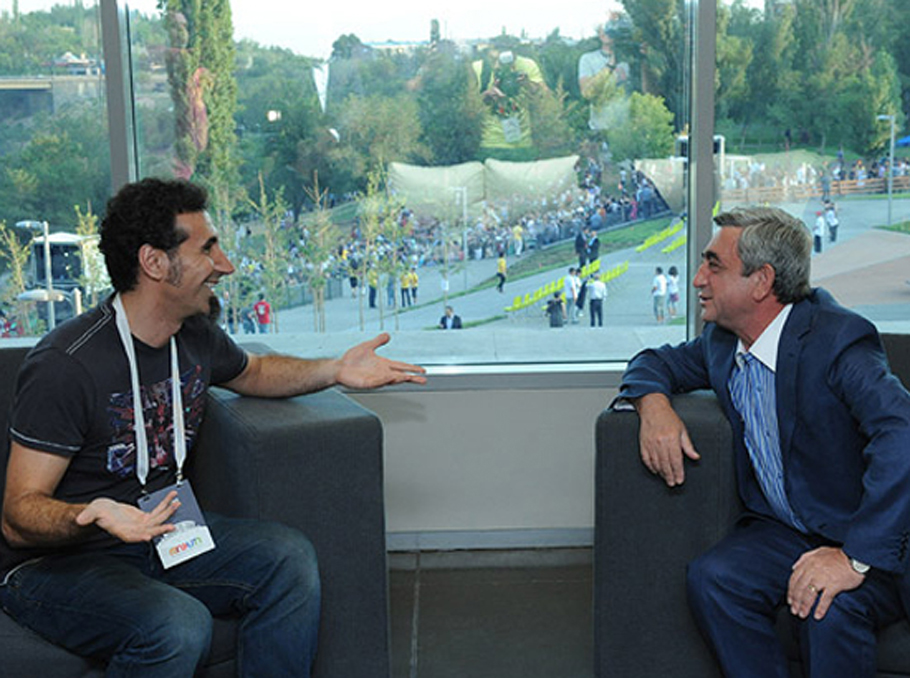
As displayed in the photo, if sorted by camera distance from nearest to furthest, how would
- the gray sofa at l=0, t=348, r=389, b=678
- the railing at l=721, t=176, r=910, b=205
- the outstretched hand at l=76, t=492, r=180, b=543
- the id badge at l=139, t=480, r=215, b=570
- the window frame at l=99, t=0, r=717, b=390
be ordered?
the outstretched hand at l=76, t=492, r=180, b=543
the id badge at l=139, t=480, r=215, b=570
the gray sofa at l=0, t=348, r=389, b=678
the window frame at l=99, t=0, r=717, b=390
the railing at l=721, t=176, r=910, b=205

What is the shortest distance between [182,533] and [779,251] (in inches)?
53.7

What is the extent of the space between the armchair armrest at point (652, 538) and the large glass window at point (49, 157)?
183 cm

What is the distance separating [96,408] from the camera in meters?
2.40

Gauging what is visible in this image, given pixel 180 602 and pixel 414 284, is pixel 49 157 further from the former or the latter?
pixel 180 602

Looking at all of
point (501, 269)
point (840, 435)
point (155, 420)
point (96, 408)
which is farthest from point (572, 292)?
point (96, 408)

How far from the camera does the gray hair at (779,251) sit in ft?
Result: 8.73

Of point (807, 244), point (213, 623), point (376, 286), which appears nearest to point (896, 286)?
point (807, 244)

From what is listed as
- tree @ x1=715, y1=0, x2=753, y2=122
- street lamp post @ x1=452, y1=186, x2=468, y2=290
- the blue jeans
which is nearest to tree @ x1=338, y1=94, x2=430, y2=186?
street lamp post @ x1=452, y1=186, x2=468, y2=290

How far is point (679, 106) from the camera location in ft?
12.2

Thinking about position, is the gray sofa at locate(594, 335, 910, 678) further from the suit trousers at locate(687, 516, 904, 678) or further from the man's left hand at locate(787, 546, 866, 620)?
the man's left hand at locate(787, 546, 866, 620)

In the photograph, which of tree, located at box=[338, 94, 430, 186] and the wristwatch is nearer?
the wristwatch

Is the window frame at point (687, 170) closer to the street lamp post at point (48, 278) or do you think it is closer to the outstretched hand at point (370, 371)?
the street lamp post at point (48, 278)

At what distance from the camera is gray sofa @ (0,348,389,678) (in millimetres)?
2555

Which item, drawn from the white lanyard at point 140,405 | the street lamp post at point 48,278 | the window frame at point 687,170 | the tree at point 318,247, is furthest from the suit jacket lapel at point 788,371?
the street lamp post at point 48,278
